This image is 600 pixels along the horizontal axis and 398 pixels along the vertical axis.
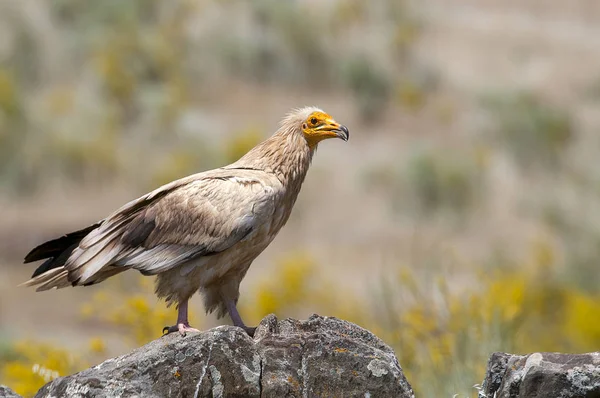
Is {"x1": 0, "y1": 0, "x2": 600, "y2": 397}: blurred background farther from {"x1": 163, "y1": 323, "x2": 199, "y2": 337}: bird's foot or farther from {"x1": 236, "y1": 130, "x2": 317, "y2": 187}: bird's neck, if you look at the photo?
{"x1": 236, "y1": 130, "x2": 317, "y2": 187}: bird's neck

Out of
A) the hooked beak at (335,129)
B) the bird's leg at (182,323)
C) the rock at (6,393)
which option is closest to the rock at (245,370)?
the rock at (6,393)

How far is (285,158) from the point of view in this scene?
7.80 meters

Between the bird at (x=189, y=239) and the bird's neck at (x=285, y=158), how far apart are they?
0.03 feet

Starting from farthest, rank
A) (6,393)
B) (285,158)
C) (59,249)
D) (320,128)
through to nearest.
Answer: (320,128) → (285,158) → (59,249) → (6,393)

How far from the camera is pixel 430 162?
36.8 meters

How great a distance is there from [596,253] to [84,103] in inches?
823

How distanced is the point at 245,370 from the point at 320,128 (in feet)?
8.51

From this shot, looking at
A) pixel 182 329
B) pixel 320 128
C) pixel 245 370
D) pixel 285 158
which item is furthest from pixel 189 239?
pixel 245 370

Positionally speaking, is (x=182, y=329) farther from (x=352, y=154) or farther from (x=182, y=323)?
(x=352, y=154)

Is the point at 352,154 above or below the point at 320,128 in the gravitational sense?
above

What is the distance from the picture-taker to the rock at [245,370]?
571cm

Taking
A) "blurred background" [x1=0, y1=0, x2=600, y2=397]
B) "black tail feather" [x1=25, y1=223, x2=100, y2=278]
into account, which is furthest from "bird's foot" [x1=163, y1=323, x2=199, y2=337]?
"blurred background" [x1=0, y1=0, x2=600, y2=397]

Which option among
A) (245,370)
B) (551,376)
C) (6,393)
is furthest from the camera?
(6,393)

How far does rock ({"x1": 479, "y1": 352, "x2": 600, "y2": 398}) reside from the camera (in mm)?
5645
